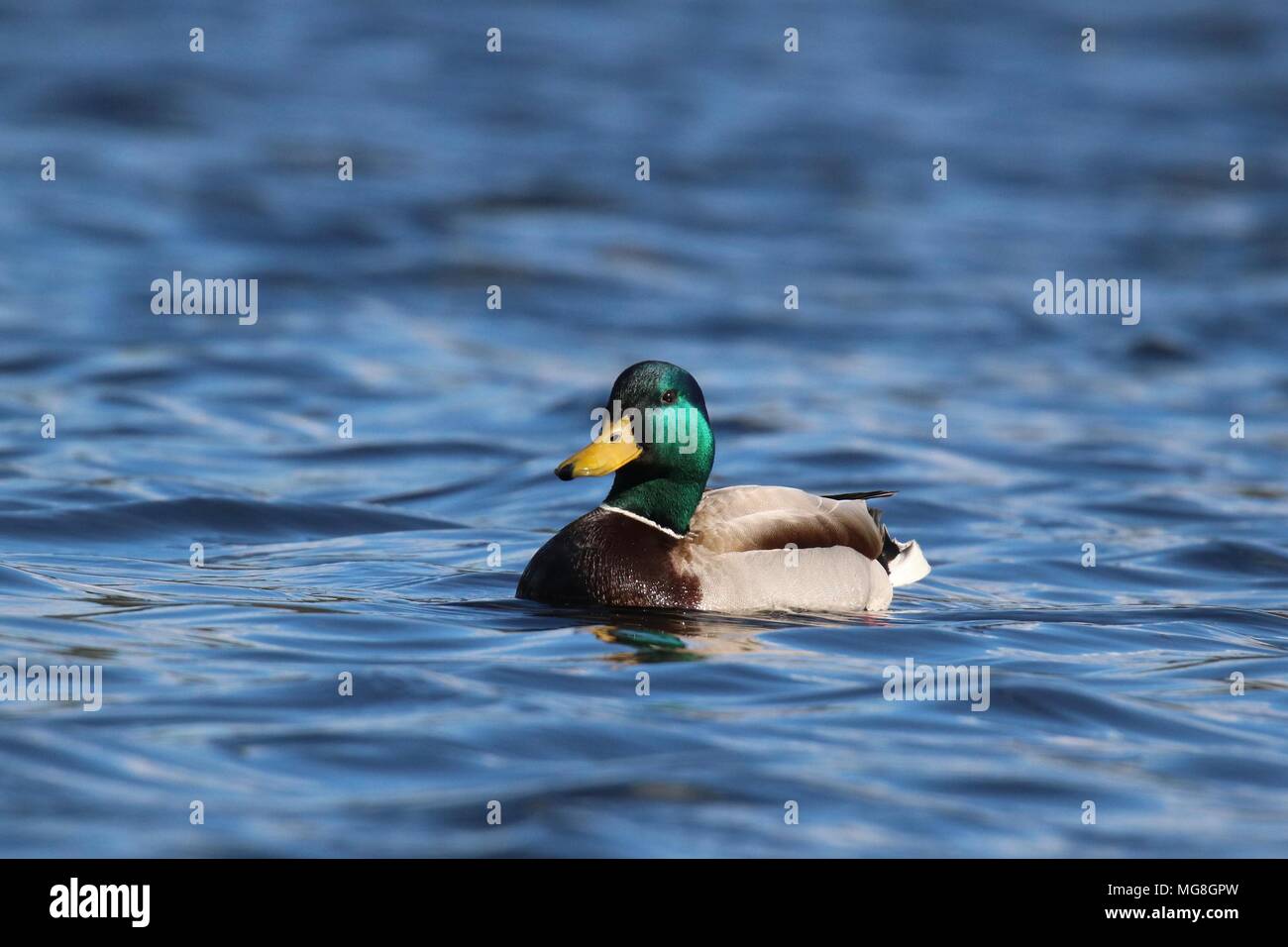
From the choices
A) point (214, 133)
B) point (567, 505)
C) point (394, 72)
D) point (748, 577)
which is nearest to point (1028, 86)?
point (394, 72)

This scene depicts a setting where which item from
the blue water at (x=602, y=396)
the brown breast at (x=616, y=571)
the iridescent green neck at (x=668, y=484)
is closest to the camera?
the blue water at (x=602, y=396)

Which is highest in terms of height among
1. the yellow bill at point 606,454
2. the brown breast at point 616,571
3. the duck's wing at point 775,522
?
the yellow bill at point 606,454

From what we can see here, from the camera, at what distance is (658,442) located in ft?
28.8

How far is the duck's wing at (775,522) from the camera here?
29.3 feet

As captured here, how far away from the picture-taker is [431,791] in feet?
20.6

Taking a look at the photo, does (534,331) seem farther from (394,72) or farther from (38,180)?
(394,72)

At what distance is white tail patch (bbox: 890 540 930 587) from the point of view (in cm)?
994

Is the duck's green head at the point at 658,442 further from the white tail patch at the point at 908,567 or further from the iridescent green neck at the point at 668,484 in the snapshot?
the white tail patch at the point at 908,567

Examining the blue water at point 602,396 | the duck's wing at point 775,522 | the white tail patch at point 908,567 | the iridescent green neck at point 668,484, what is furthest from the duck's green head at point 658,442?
the white tail patch at point 908,567

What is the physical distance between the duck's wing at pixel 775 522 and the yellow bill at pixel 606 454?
1.80 feet

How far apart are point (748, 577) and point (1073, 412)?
27.0ft

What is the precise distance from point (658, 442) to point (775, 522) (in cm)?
72

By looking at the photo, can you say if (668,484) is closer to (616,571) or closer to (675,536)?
(675,536)

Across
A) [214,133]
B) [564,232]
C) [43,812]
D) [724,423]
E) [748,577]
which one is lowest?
[43,812]
